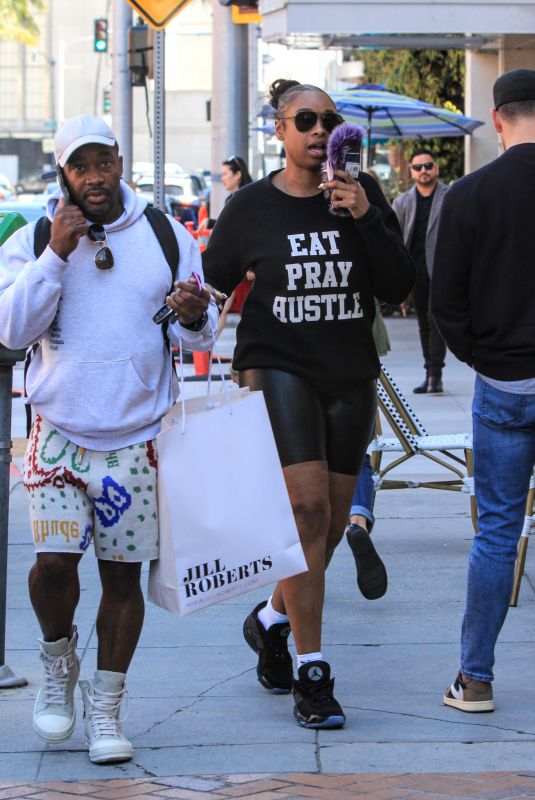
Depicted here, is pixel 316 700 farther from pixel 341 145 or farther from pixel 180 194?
pixel 180 194

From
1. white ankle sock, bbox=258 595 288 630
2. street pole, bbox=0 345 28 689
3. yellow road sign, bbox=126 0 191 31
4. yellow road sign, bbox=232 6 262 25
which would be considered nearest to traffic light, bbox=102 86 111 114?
yellow road sign, bbox=232 6 262 25

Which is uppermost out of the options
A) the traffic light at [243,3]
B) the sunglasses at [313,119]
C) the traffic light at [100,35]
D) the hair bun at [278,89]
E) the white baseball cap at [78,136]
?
the traffic light at [100,35]

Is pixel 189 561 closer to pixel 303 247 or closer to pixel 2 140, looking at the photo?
pixel 303 247

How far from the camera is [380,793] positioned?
4.05 meters

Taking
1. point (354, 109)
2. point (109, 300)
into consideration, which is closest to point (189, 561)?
point (109, 300)

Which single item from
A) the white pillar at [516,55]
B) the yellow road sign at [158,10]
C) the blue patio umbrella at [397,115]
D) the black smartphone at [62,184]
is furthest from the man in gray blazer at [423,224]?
the black smartphone at [62,184]

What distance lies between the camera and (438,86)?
2308 centimetres

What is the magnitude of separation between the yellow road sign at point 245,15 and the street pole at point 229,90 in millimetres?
2211

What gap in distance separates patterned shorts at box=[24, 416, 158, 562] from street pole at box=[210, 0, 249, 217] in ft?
45.8

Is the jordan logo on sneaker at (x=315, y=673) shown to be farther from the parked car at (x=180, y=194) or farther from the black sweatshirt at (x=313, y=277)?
the parked car at (x=180, y=194)

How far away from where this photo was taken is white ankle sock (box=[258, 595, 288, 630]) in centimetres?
511

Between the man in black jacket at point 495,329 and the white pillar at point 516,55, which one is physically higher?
the white pillar at point 516,55

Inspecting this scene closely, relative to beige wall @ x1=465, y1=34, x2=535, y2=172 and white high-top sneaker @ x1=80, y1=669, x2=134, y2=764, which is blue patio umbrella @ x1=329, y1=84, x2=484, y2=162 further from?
white high-top sneaker @ x1=80, y1=669, x2=134, y2=764

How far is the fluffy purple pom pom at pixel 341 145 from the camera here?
459cm
